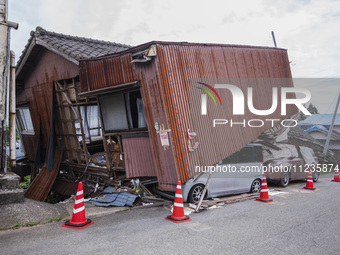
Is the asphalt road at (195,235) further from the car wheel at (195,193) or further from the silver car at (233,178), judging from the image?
the silver car at (233,178)

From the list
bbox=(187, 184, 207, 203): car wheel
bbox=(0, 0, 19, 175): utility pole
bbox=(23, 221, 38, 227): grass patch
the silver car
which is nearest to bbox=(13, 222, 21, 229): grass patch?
bbox=(23, 221, 38, 227): grass patch

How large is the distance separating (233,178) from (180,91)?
3.70 metres

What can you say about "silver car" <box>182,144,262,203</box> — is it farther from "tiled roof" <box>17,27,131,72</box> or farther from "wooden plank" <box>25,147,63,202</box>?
"wooden plank" <box>25,147,63,202</box>

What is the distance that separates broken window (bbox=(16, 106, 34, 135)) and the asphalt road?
32.1 ft

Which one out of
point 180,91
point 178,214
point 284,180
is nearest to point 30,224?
point 178,214

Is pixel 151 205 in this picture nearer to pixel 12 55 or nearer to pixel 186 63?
pixel 186 63

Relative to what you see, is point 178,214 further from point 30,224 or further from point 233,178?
point 233,178

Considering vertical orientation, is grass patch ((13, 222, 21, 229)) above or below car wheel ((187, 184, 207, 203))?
above

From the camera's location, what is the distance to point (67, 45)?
10.8 meters

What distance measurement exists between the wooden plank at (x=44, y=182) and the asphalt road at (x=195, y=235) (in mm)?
5530

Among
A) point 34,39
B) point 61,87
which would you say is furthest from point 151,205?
point 34,39

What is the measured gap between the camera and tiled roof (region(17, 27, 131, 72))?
32.7 feet

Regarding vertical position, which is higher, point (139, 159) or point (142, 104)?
point (142, 104)

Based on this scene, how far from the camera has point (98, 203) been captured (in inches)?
305
